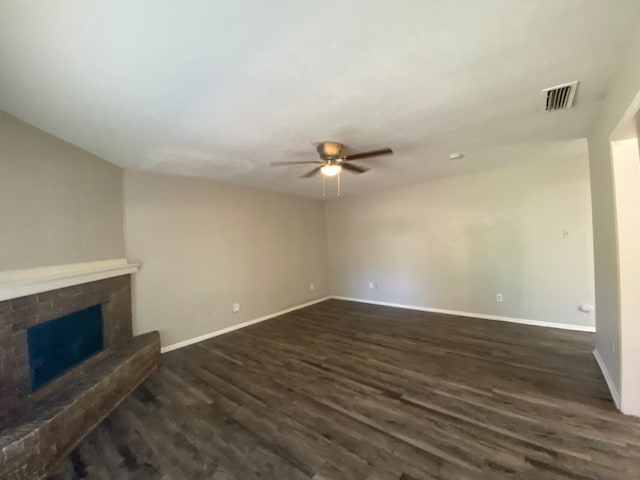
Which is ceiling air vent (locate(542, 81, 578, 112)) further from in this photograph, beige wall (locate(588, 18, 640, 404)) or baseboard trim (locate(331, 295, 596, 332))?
baseboard trim (locate(331, 295, 596, 332))

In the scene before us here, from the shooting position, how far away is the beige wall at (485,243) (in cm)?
386

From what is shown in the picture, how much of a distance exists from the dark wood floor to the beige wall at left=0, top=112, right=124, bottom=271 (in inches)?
61.7

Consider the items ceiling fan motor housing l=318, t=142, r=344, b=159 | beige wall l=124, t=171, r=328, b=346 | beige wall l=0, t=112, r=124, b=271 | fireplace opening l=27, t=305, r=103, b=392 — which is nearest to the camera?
beige wall l=0, t=112, r=124, b=271

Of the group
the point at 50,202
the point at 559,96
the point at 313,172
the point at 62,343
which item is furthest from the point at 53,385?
the point at 559,96

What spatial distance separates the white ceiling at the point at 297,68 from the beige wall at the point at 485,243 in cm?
152

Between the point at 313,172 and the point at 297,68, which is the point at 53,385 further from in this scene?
the point at 313,172

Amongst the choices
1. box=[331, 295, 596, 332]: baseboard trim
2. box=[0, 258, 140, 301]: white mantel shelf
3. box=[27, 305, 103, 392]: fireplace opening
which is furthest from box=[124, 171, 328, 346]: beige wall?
box=[331, 295, 596, 332]: baseboard trim

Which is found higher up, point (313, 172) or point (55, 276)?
point (313, 172)

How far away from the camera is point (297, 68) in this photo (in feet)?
5.17

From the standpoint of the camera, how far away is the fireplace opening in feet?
7.21

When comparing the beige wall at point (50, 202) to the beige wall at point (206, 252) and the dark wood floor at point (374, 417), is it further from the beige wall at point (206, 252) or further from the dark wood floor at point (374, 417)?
the dark wood floor at point (374, 417)

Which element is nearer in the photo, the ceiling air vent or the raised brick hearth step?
the raised brick hearth step

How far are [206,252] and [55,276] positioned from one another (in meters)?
1.93

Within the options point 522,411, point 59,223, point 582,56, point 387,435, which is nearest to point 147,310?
point 59,223
